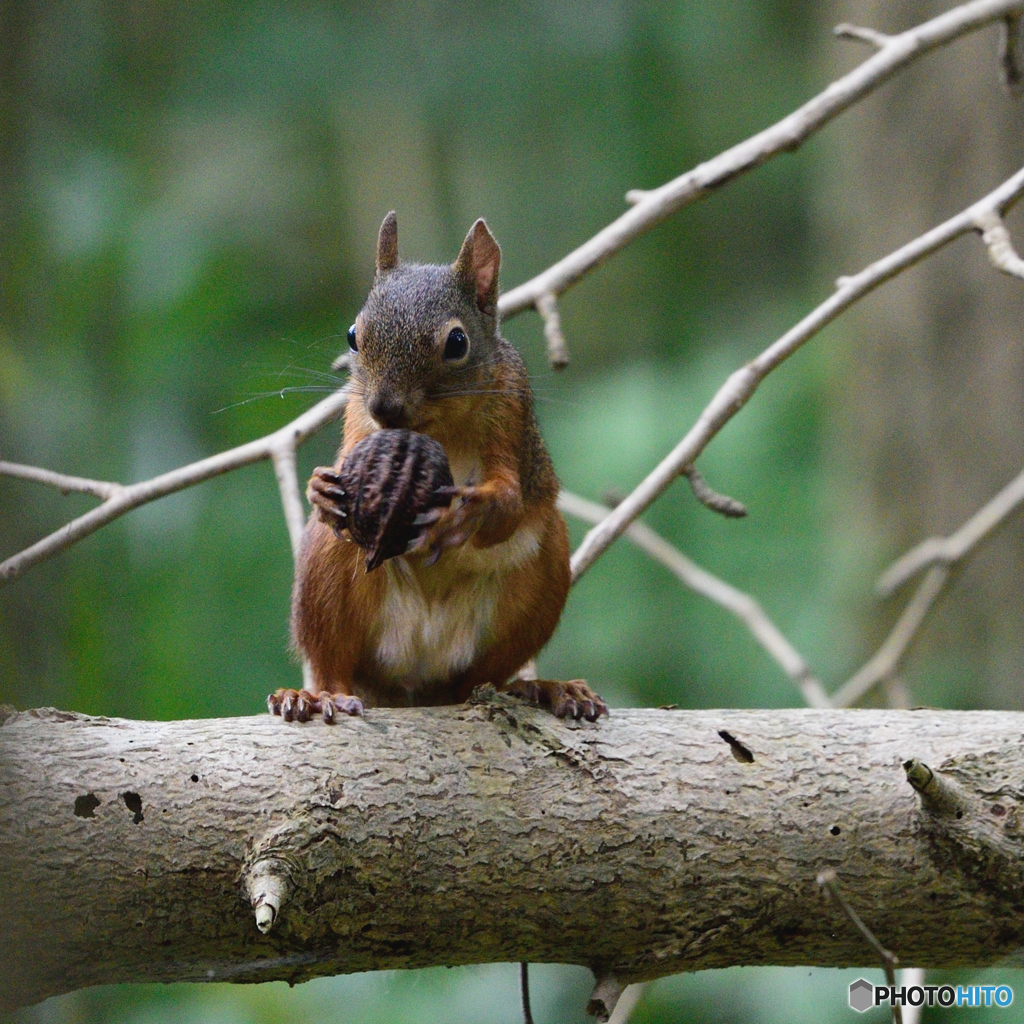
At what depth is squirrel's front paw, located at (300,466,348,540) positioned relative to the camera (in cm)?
234

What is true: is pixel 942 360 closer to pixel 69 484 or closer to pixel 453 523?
pixel 453 523

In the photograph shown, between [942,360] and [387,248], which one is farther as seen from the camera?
[942,360]

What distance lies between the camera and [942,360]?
4.95 m

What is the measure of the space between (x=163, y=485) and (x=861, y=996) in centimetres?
168

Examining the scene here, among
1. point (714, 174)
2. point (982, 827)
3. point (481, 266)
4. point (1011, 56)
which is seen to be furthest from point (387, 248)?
point (982, 827)

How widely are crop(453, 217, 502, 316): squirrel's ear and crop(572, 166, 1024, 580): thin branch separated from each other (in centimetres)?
58

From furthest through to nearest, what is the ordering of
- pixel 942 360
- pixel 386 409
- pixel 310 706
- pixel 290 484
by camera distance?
pixel 942 360 < pixel 290 484 < pixel 386 409 < pixel 310 706

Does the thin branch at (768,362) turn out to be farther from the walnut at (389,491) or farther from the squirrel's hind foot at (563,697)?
the walnut at (389,491)

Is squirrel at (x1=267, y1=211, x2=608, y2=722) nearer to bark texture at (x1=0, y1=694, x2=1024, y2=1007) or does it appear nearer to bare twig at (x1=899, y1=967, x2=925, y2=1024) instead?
bark texture at (x1=0, y1=694, x2=1024, y2=1007)

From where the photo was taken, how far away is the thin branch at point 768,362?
249 cm

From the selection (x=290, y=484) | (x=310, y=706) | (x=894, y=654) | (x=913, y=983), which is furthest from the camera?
(x=894, y=654)

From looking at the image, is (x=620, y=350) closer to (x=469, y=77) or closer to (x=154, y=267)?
(x=469, y=77)

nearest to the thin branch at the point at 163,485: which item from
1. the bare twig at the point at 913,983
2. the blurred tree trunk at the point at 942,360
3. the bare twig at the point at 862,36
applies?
the bare twig at the point at 862,36

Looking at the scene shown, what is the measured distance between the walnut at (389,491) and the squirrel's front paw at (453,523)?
0.7 inches
